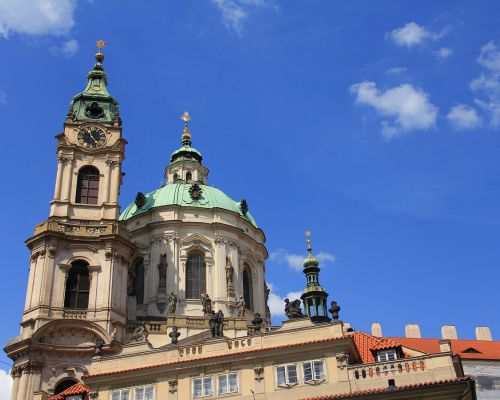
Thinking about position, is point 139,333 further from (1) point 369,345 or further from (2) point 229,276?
(1) point 369,345

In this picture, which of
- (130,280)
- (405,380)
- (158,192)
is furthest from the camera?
(158,192)

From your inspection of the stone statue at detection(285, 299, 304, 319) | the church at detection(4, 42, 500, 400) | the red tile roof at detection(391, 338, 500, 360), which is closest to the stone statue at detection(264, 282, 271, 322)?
Answer: the church at detection(4, 42, 500, 400)

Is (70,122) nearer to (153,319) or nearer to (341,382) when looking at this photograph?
(153,319)

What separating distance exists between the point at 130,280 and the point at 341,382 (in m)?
29.2

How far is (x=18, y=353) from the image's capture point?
41.8 m

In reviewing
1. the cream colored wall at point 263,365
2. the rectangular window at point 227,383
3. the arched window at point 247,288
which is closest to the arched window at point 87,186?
the arched window at point 247,288

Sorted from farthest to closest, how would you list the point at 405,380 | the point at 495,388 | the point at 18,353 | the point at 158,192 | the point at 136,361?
the point at 158,192
the point at 495,388
the point at 18,353
the point at 136,361
the point at 405,380

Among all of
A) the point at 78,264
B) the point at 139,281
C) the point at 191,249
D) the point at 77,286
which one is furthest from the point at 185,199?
the point at 77,286

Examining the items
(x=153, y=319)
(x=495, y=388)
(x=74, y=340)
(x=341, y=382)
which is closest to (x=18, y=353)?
(x=74, y=340)

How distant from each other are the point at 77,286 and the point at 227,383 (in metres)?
19.5

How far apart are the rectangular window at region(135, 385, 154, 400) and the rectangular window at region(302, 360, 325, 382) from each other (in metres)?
6.61

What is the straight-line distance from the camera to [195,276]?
174 feet

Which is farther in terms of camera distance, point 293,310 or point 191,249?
point 191,249

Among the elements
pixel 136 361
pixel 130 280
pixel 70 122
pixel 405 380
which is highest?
pixel 70 122
